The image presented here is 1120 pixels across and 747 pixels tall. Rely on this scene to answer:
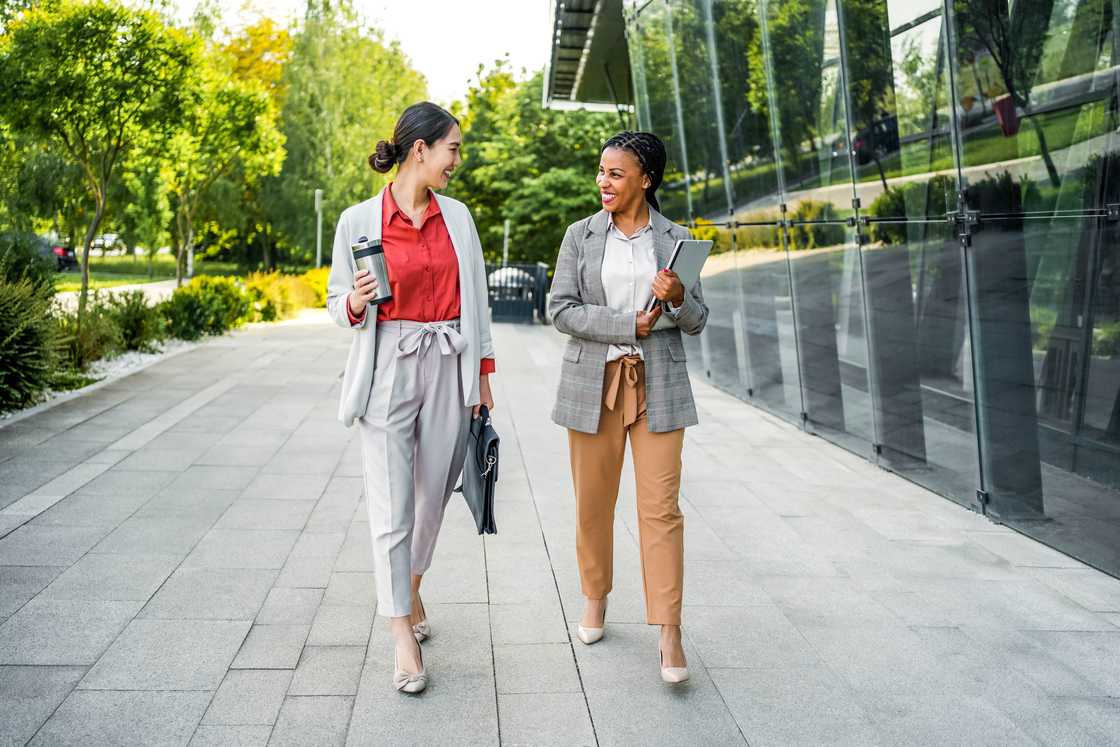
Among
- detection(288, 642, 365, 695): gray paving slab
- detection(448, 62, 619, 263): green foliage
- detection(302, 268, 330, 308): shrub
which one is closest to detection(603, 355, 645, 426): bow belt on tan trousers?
detection(288, 642, 365, 695): gray paving slab

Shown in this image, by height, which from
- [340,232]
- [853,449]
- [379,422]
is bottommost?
[853,449]

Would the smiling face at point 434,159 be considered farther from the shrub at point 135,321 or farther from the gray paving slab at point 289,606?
the shrub at point 135,321

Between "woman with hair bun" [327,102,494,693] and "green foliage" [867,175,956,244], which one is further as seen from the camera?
"green foliage" [867,175,956,244]

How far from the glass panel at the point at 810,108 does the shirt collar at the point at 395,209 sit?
195 inches

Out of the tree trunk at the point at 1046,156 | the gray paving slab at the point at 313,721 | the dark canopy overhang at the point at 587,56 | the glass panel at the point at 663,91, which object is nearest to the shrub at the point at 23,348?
the gray paving slab at the point at 313,721

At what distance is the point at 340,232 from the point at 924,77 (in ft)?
14.6

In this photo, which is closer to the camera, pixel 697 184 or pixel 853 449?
pixel 853 449

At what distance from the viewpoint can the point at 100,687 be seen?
3512mm

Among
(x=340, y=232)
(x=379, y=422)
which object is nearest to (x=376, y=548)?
(x=379, y=422)

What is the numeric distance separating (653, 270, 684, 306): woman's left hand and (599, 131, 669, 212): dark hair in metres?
0.41

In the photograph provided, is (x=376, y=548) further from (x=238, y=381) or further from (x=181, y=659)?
(x=238, y=381)

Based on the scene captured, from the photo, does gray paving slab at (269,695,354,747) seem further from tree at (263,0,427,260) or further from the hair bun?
tree at (263,0,427,260)

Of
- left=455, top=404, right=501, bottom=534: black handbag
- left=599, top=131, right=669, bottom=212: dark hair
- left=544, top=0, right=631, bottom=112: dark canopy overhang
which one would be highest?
left=544, top=0, right=631, bottom=112: dark canopy overhang

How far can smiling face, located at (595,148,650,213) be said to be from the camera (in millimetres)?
3795
